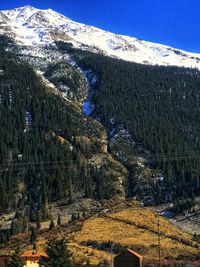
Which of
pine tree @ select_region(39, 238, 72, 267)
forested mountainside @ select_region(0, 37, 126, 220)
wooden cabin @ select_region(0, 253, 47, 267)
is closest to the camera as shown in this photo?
pine tree @ select_region(39, 238, 72, 267)

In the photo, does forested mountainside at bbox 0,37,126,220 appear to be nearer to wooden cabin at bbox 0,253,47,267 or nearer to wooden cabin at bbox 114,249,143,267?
wooden cabin at bbox 0,253,47,267

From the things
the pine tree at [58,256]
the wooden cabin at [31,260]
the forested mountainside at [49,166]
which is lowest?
the wooden cabin at [31,260]

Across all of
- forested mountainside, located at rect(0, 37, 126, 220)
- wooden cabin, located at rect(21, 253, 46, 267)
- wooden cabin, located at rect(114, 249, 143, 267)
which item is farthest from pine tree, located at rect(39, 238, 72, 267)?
forested mountainside, located at rect(0, 37, 126, 220)

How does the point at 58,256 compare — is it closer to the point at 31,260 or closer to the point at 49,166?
the point at 31,260

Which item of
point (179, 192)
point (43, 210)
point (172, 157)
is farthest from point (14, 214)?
point (172, 157)

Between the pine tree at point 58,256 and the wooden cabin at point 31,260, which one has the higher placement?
the pine tree at point 58,256

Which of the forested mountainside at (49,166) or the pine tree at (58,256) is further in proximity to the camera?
the forested mountainside at (49,166)

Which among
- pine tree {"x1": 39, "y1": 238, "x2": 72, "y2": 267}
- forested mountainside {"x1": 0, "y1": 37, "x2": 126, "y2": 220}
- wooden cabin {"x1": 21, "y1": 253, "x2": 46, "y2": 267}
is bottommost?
wooden cabin {"x1": 21, "y1": 253, "x2": 46, "y2": 267}

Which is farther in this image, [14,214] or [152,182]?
[152,182]

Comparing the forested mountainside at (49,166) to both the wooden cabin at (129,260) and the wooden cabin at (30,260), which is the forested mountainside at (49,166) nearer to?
the wooden cabin at (30,260)

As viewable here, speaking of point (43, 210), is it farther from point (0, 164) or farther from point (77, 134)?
point (77, 134)

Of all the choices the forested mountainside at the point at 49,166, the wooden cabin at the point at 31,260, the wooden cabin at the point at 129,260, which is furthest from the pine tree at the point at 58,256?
the forested mountainside at the point at 49,166
